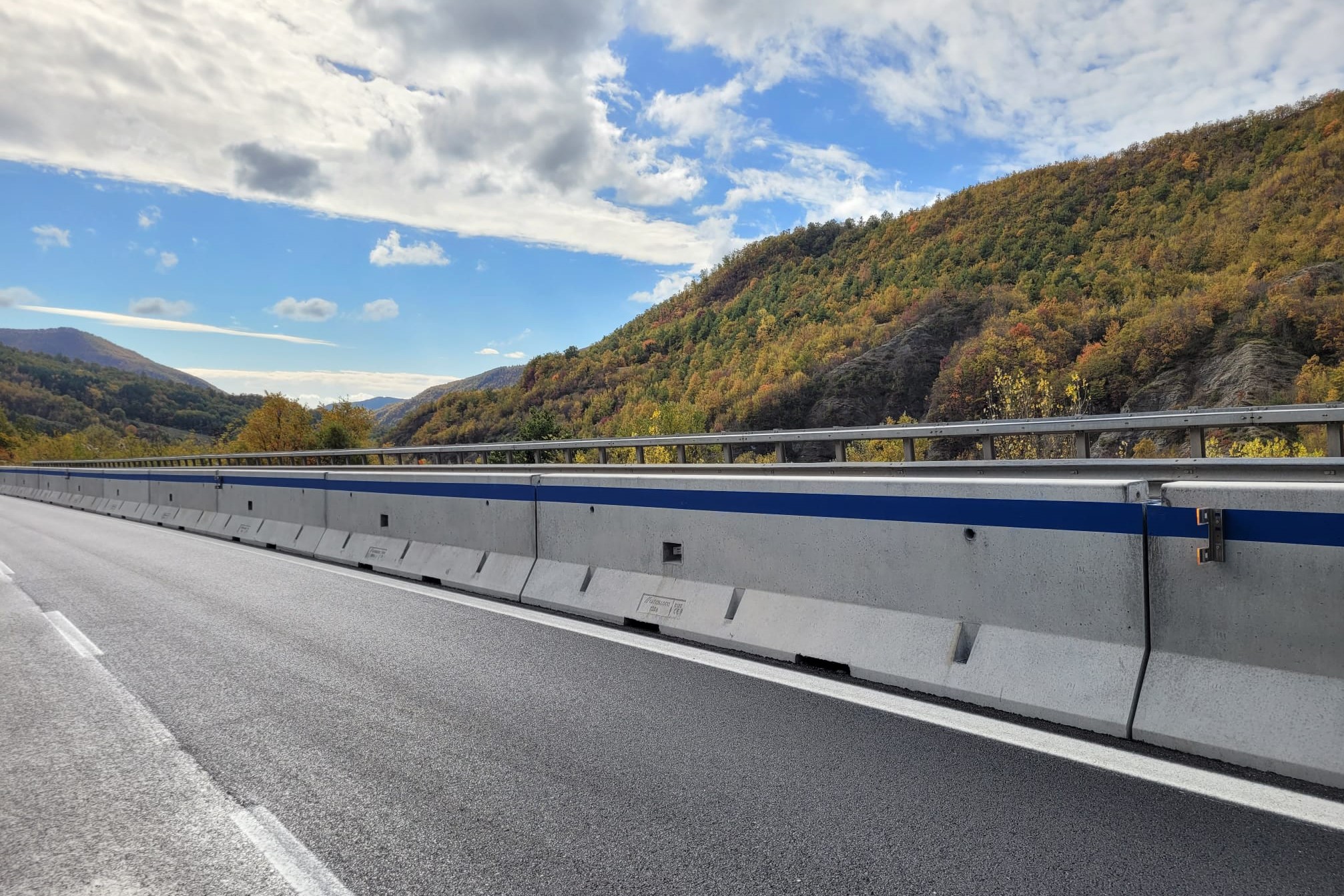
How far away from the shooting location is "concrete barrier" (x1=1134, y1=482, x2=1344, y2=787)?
3643 millimetres

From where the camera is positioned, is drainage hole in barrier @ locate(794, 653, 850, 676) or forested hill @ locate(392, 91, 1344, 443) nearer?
drainage hole in barrier @ locate(794, 653, 850, 676)

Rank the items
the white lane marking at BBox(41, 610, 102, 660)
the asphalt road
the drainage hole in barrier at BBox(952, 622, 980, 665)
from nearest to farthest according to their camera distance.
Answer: the asphalt road, the drainage hole in barrier at BBox(952, 622, 980, 665), the white lane marking at BBox(41, 610, 102, 660)

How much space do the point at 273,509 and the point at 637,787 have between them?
12276 mm

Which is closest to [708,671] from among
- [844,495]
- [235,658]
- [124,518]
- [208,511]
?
[844,495]

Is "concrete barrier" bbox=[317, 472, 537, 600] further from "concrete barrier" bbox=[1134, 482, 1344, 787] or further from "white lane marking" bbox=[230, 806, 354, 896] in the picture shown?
"concrete barrier" bbox=[1134, 482, 1344, 787]

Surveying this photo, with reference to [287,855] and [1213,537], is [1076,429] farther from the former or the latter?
[287,855]

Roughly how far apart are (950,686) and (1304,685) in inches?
63.1

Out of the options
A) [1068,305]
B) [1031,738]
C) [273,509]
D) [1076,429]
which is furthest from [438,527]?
[1068,305]

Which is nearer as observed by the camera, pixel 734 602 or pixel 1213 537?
pixel 1213 537

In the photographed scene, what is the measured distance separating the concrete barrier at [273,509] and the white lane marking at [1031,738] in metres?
7.12

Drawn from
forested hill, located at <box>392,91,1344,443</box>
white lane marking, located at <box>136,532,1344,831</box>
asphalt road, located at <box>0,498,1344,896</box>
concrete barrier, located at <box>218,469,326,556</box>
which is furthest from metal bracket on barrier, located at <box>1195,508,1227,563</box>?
forested hill, located at <box>392,91,1344,443</box>

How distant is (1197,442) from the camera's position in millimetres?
9719

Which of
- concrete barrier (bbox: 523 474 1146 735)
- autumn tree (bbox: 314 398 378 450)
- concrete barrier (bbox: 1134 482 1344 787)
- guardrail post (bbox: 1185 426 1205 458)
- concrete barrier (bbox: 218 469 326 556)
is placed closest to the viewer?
concrete barrier (bbox: 1134 482 1344 787)

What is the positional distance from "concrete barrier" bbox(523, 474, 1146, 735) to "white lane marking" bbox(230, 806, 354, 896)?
3168mm
